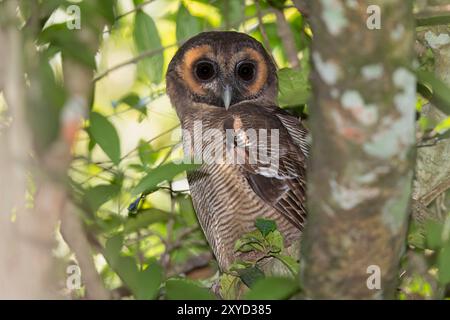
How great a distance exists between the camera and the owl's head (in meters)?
4.63

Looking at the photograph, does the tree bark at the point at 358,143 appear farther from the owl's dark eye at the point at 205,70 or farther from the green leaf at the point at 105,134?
the owl's dark eye at the point at 205,70

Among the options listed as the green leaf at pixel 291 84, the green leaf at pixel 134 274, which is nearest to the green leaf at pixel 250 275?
the green leaf at pixel 134 274

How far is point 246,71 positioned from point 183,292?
2380mm

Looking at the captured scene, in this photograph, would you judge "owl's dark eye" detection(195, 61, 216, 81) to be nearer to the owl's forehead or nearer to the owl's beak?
the owl's forehead

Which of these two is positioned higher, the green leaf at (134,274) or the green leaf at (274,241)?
the green leaf at (274,241)

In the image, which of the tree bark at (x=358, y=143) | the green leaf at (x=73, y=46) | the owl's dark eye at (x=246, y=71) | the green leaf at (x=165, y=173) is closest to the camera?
the tree bark at (x=358, y=143)

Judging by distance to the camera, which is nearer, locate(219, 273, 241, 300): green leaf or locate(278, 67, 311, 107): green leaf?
locate(219, 273, 241, 300): green leaf

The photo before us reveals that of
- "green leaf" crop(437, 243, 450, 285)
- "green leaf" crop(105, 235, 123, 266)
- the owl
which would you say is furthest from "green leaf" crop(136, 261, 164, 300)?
the owl

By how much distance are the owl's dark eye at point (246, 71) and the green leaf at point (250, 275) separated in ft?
5.57

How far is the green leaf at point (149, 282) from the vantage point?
9.26ft

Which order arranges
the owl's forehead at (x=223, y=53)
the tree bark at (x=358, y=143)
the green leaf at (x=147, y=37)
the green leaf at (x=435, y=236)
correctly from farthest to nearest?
the owl's forehead at (x=223, y=53)
the green leaf at (x=147, y=37)
the green leaf at (x=435, y=236)
the tree bark at (x=358, y=143)

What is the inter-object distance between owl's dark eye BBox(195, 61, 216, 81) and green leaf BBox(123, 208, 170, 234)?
1.13 meters

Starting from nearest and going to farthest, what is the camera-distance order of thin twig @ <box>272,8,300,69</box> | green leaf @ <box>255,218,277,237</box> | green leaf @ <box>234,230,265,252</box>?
green leaf @ <box>255,218,277,237</box> → green leaf @ <box>234,230,265,252</box> → thin twig @ <box>272,8,300,69</box>

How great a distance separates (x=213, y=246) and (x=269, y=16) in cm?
199
